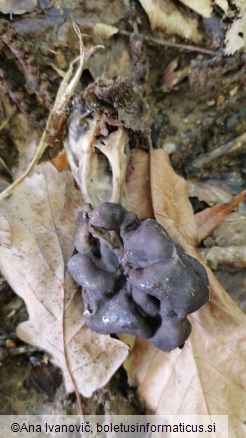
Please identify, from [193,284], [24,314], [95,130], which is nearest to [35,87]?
[95,130]

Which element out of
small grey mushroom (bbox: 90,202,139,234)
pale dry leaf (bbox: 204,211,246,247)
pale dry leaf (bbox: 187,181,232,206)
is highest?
pale dry leaf (bbox: 187,181,232,206)

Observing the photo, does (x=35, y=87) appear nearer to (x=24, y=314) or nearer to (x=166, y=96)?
(x=166, y=96)

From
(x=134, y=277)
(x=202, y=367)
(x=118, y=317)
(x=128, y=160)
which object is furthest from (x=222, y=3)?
(x=202, y=367)

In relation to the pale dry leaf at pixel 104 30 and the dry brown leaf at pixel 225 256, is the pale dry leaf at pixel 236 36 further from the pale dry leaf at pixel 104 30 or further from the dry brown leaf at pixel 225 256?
the dry brown leaf at pixel 225 256

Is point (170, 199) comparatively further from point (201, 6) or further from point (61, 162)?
point (201, 6)

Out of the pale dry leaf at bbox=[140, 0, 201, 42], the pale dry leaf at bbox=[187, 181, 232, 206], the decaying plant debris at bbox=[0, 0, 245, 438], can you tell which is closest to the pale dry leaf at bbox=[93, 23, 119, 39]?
the decaying plant debris at bbox=[0, 0, 245, 438]

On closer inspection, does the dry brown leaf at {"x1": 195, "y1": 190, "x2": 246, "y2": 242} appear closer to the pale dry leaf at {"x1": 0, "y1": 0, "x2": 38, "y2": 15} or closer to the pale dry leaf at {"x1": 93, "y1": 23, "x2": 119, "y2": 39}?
the pale dry leaf at {"x1": 93, "y1": 23, "x2": 119, "y2": 39}
